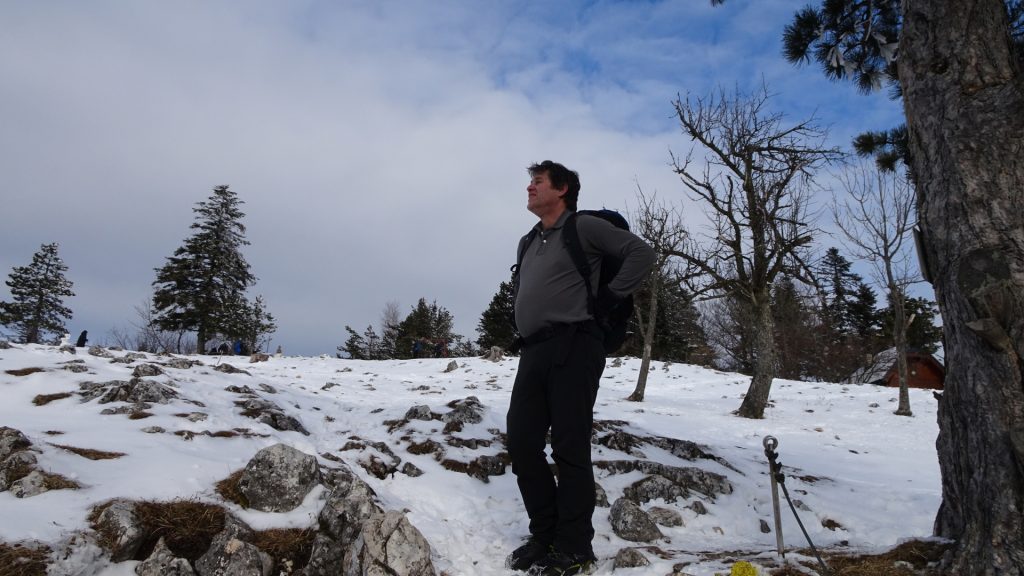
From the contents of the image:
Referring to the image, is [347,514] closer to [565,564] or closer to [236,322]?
[565,564]

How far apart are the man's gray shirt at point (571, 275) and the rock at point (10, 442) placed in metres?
3.02

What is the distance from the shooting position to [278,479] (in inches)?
129

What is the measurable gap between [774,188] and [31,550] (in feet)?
45.6

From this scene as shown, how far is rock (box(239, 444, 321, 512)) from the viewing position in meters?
3.19

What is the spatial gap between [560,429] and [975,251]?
218 cm

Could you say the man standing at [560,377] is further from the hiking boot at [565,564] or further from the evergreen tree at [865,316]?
the evergreen tree at [865,316]

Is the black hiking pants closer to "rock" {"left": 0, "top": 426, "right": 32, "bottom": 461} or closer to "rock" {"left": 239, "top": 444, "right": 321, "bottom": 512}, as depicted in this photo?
"rock" {"left": 239, "top": 444, "right": 321, "bottom": 512}

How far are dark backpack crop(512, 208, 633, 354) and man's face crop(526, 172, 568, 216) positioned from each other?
0.17 meters

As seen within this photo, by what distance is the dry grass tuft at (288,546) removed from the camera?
2.73 metres

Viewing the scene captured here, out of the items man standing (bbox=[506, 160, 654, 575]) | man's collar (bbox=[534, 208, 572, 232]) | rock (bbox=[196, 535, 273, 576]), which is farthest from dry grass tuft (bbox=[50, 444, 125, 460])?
man's collar (bbox=[534, 208, 572, 232])

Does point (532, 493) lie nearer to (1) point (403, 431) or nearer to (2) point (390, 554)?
(2) point (390, 554)

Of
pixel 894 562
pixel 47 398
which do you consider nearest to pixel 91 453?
pixel 47 398

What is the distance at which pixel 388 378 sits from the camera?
14.6 metres

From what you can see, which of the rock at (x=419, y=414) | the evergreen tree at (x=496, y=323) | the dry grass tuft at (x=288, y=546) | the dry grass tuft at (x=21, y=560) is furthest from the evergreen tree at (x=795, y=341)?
the dry grass tuft at (x=21, y=560)
